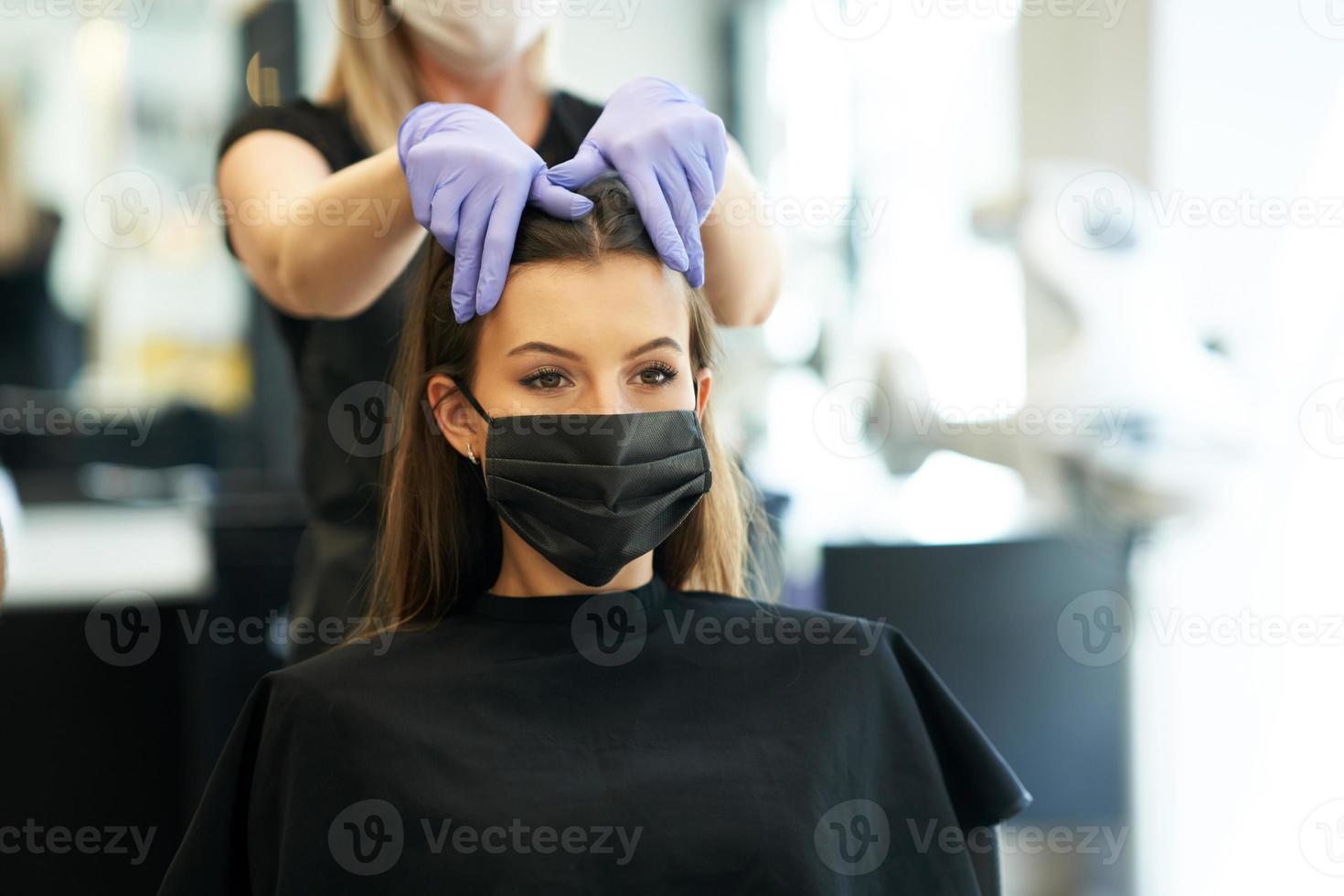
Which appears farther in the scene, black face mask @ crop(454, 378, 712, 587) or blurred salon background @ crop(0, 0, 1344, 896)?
blurred salon background @ crop(0, 0, 1344, 896)

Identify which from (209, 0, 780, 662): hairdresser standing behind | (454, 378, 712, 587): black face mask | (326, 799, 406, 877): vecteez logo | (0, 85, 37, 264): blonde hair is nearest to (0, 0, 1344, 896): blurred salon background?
(209, 0, 780, 662): hairdresser standing behind

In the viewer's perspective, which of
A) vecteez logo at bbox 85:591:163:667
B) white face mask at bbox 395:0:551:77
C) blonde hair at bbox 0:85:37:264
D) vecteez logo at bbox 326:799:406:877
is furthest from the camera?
blonde hair at bbox 0:85:37:264

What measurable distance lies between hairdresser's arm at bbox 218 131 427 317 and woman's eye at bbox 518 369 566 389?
273 mm

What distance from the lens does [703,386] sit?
1.57 m

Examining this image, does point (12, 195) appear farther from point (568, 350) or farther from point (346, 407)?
point (568, 350)

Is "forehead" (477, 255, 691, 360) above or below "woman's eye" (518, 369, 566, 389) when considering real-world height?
above

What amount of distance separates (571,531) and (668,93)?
515 millimetres

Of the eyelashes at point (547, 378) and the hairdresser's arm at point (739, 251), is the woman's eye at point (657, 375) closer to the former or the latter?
the eyelashes at point (547, 378)

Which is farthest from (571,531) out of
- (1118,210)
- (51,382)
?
(51,382)

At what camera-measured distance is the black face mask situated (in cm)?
135

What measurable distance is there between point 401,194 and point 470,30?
0.35m

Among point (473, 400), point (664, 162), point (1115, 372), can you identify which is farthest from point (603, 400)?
point (1115, 372)

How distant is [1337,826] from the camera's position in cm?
272

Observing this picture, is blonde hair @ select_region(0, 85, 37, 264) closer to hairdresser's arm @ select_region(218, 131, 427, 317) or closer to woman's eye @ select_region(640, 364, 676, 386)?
hairdresser's arm @ select_region(218, 131, 427, 317)
